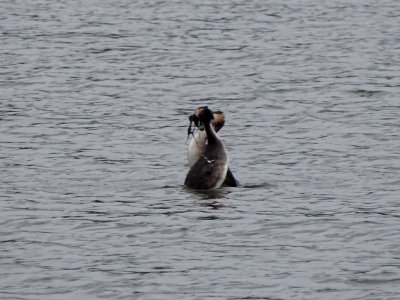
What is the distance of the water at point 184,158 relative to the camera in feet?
43.1

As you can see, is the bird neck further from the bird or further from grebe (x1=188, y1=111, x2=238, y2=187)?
grebe (x1=188, y1=111, x2=238, y2=187)

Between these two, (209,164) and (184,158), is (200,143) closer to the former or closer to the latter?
(184,158)

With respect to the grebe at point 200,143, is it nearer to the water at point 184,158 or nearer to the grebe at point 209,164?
the water at point 184,158

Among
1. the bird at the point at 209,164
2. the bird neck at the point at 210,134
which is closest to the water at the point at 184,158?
the bird at the point at 209,164

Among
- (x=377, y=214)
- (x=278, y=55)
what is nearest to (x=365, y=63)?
(x=278, y=55)

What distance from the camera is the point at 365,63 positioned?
29344 mm

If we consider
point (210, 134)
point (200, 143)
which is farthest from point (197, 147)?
point (210, 134)

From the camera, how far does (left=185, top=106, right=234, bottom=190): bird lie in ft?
57.6

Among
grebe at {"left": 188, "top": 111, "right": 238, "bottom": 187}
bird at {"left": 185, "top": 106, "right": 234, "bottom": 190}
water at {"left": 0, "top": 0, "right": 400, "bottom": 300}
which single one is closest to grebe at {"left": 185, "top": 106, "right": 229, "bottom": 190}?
bird at {"left": 185, "top": 106, "right": 234, "bottom": 190}

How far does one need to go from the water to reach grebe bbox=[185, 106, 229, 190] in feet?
1.00

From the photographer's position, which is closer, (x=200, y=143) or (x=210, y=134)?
(x=210, y=134)

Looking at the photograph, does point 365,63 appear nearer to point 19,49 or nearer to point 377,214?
point 19,49

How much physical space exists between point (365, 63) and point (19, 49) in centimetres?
900

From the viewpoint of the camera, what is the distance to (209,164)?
58.1 ft
